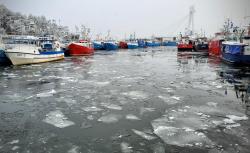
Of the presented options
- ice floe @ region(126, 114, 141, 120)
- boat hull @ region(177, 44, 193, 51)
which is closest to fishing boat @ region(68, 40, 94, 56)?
boat hull @ region(177, 44, 193, 51)

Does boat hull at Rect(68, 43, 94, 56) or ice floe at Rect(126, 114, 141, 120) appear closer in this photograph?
ice floe at Rect(126, 114, 141, 120)

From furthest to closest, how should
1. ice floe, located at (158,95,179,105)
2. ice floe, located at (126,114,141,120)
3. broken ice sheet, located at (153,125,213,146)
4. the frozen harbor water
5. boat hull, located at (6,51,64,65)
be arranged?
boat hull, located at (6,51,64,65) < ice floe, located at (158,95,179,105) < ice floe, located at (126,114,141,120) < broken ice sheet, located at (153,125,213,146) < the frozen harbor water

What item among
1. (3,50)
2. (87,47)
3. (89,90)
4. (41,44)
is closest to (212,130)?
(89,90)

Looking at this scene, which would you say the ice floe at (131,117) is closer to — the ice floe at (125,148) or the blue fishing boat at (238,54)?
the ice floe at (125,148)

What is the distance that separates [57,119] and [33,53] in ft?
71.0

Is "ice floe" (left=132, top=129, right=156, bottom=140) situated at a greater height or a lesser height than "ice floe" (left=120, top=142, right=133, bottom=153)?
greater

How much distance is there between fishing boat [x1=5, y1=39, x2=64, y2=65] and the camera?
2617 centimetres

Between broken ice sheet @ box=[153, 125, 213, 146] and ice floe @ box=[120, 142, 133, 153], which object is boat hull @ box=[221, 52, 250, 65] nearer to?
broken ice sheet @ box=[153, 125, 213, 146]

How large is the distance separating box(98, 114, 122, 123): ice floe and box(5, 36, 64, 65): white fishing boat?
67.5 ft

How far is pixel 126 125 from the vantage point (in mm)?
7875

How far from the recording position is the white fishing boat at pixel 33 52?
26188 mm

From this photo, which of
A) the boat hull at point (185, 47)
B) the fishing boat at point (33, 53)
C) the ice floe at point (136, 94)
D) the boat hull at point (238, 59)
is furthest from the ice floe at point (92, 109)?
the boat hull at point (185, 47)

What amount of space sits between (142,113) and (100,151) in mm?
3317

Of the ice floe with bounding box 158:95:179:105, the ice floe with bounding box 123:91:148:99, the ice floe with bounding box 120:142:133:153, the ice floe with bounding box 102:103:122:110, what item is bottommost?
the ice floe with bounding box 120:142:133:153
